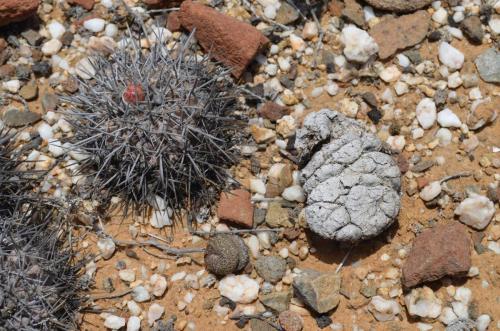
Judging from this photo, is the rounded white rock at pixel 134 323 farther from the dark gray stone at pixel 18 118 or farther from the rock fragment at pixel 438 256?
the rock fragment at pixel 438 256

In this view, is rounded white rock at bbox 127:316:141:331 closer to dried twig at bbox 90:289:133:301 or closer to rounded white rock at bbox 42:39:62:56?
dried twig at bbox 90:289:133:301

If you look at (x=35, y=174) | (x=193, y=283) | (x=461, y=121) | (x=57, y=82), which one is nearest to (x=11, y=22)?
(x=57, y=82)

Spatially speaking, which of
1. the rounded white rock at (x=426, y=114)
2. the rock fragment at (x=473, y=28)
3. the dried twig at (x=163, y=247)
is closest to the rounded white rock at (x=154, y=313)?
the dried twig at (x=163, y=247)

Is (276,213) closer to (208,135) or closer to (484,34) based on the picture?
(208,135)

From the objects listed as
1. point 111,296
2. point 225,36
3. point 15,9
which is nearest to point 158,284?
point 111,296

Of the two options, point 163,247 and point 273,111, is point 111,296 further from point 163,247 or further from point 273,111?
point 273,111

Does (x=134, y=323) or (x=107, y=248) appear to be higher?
(x=107, y=248)
